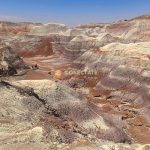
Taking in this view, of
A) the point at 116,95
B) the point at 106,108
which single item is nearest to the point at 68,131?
the point at 106,108

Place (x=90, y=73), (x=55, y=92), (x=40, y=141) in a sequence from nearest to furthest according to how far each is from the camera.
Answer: (x=40, y=141) → (x=55, y=92) → (x=90, y=73)

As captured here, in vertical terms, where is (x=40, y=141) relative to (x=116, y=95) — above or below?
above

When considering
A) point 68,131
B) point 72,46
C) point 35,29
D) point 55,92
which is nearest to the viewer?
point 68,131

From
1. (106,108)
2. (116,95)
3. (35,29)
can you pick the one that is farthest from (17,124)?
(35,29)

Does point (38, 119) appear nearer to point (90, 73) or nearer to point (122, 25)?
point (90, 73)

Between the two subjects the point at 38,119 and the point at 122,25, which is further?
the point at 122,25

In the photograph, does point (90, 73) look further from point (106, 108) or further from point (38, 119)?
point (38, 119)
